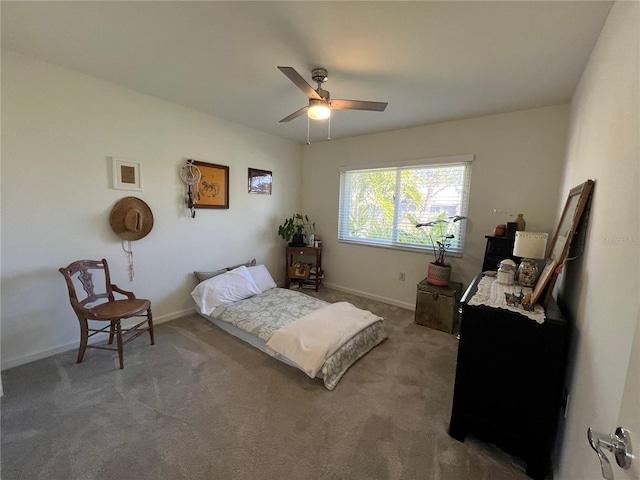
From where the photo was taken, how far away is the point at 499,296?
5.56 feet

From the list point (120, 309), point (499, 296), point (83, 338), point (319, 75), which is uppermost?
Answer: point (319, 75)

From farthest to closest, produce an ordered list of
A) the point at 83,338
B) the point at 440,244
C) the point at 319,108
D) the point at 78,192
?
the point at 440,244
the point at 78,192
the point at 83,338
the point at 319,108

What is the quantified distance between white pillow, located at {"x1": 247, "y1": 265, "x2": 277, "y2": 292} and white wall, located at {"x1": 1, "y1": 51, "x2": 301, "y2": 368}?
1.79 ft

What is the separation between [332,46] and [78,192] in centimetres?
252

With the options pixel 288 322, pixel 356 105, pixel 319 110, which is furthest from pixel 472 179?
pixel 288 322

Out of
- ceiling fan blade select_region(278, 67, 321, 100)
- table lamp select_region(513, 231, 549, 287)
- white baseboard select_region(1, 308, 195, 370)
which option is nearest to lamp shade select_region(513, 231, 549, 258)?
table lamp select_region(513, 231, 549, 287)

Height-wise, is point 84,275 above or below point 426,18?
below

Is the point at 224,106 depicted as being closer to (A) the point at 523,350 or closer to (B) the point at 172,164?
(B) the point at 172,164

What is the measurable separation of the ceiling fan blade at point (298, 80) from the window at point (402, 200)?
1.94 m

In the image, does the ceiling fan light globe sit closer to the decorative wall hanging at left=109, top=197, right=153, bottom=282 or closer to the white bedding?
the white bedding

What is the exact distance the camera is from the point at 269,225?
4234 mm

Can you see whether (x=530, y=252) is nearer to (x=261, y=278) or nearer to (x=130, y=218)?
(x=261, y=278)

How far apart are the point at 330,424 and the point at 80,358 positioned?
217 cm

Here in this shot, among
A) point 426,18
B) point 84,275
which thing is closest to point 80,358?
point 84,275
